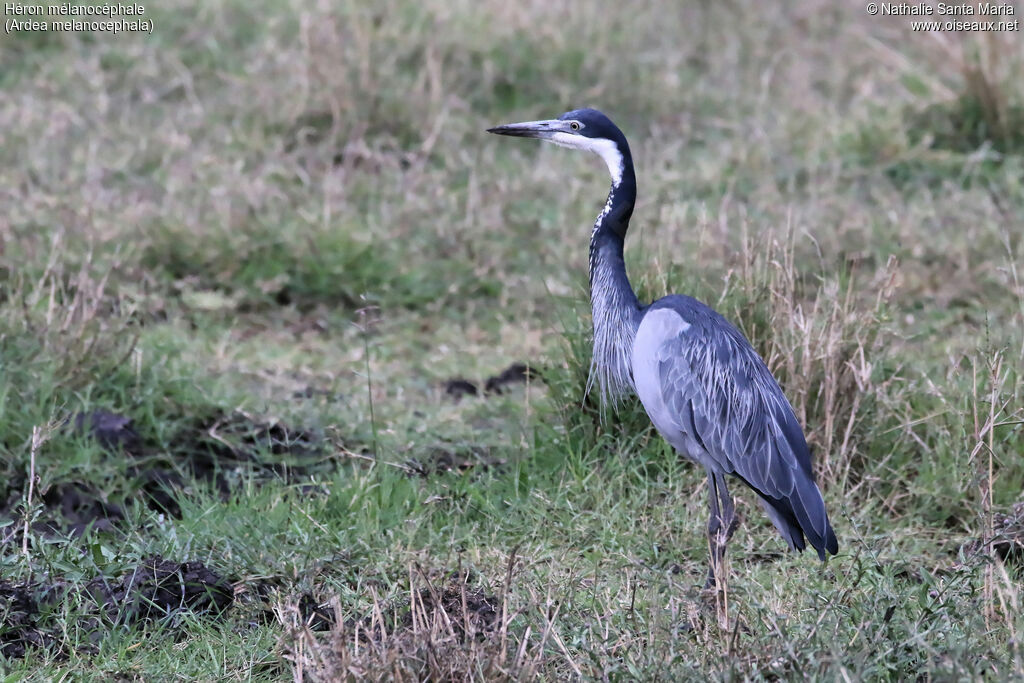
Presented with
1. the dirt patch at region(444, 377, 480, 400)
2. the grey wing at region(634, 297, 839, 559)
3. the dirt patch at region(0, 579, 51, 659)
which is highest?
the grey wing at region(634, 297, 839, 559)

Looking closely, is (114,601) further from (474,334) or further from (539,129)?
(474,334)

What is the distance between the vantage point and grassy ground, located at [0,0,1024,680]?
343 cm

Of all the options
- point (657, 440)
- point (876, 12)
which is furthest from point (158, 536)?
point (876, 12)

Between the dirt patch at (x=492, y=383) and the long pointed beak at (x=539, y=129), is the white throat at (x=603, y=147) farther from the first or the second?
the dirt patch at (x=492, y=383)

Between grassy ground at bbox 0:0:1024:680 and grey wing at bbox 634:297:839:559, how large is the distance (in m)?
0.25

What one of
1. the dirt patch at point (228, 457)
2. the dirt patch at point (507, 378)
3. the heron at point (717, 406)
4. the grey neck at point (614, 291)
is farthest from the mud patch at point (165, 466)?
the heron at point (717, 406)

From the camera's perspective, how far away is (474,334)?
589 cm

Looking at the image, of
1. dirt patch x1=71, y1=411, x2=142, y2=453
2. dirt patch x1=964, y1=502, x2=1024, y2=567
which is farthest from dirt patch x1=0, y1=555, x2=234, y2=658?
dirt patch x1=964, y1=502, x2=1024, y2=567

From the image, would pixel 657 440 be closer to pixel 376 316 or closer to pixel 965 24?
pixel 376 316

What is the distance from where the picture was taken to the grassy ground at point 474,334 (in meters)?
3.43

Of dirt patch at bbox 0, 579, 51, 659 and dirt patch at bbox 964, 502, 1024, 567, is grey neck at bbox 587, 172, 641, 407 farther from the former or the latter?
dirt patch at bbox 0, 579, 51, 659

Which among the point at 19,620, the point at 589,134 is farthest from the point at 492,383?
the point at 19,620

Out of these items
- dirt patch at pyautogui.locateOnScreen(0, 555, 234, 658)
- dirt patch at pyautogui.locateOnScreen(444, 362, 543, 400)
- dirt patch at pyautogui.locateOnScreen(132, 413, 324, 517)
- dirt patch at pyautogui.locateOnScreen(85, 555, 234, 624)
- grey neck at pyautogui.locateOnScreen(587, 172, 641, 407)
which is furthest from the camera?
dirt patch at pyautogui.locateOnScreen(444, 362, 543, 400)

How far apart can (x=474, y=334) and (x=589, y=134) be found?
1692 mm
